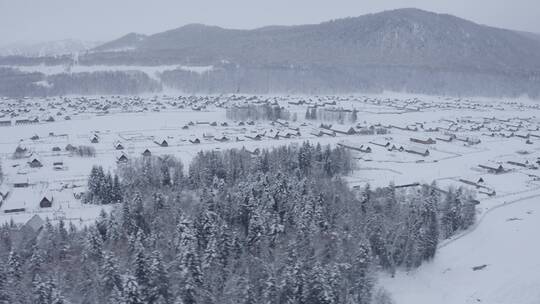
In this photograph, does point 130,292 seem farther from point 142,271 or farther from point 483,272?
point 483,272

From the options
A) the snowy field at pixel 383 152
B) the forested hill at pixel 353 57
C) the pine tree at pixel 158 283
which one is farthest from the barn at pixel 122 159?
the forested hill at pixel 353 57

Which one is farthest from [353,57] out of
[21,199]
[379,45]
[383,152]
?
[21,199]

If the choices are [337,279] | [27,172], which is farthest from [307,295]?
[27,172]

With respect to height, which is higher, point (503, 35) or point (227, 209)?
point (503, 35)

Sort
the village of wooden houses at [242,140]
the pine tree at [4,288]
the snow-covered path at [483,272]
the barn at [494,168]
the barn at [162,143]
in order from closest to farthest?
the pine tree at [4,288]
the snow-covered path at [483,272]
the village of wooden houses at [242,140]
the barn at [494,168]
the barn at [162,143]

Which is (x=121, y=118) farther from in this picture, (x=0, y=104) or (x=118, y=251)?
(x=118, y=251)

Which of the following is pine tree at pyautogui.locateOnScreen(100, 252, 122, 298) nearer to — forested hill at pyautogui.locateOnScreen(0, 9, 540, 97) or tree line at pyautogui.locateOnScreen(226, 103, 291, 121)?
tree line at pyautogui.locateOnScreen(226, 103, 291, 121)

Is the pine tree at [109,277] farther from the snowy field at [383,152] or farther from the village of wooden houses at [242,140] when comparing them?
the snowy field at [383,152]
